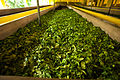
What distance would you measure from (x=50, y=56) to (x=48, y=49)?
27 centimetres

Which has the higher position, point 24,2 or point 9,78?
point 24,2

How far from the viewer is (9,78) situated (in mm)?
779

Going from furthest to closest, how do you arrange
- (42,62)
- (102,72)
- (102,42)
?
(102,42) < (42,62) < (102,72)

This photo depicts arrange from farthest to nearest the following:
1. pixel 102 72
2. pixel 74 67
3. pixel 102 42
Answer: pixel 102 42
pixel 74 67
pixel 102 72

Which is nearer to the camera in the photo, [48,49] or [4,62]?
[4,62]

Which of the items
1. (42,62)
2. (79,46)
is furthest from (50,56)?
(79,46)

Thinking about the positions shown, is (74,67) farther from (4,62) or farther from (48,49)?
(4,62)

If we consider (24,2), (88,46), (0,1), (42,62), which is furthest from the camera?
(24,2)

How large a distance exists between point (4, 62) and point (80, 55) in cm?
172

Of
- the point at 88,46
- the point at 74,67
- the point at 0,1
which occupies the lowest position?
the point at 74,67

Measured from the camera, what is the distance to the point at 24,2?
8883mm

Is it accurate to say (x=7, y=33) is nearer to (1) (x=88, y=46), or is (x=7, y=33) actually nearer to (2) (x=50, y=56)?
(2) (x=50, y=56)

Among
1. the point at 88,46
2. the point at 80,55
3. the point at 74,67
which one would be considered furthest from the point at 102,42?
the point at 74,67

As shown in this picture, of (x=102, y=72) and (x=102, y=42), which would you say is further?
(x=102, y=42)
